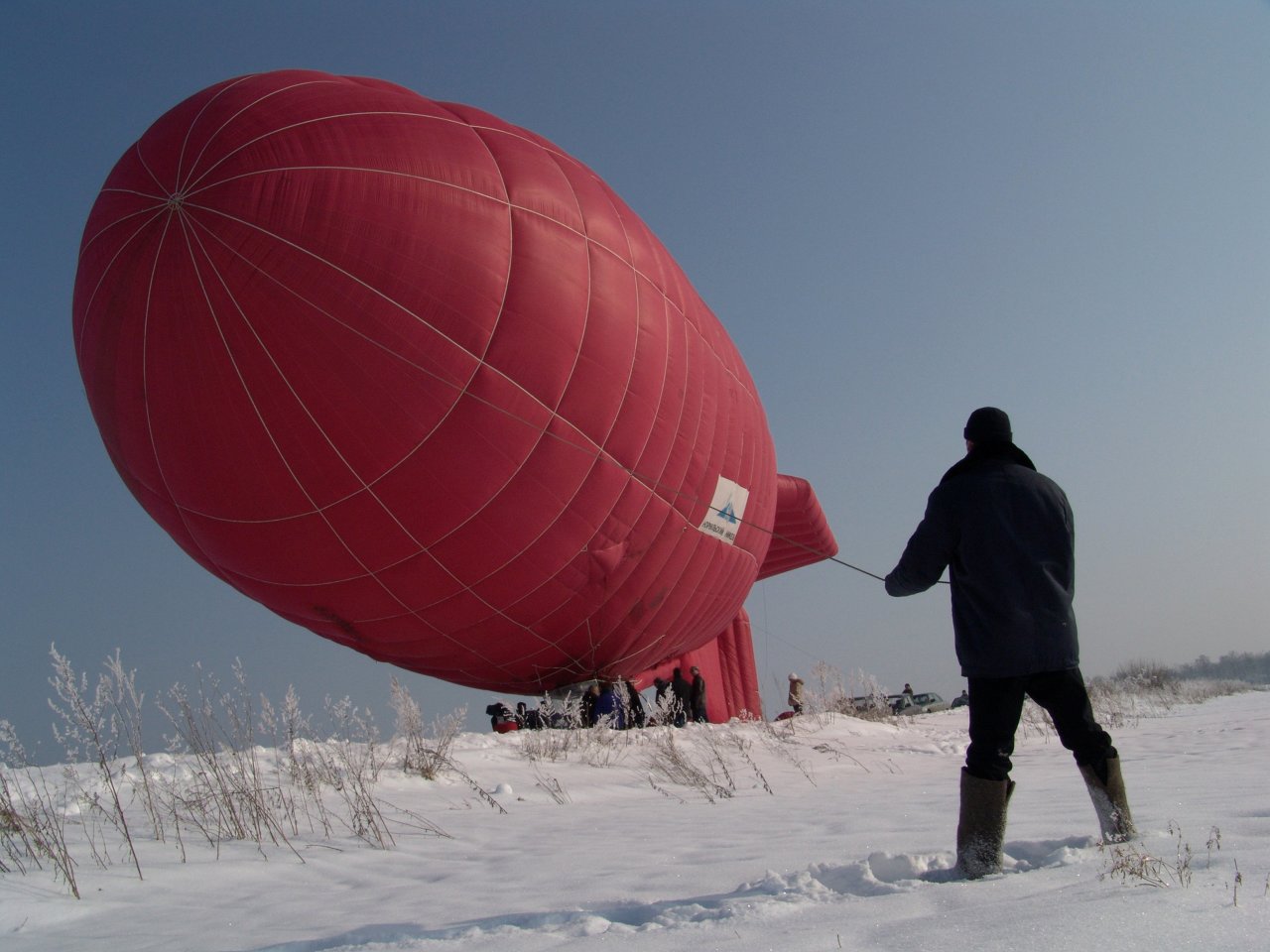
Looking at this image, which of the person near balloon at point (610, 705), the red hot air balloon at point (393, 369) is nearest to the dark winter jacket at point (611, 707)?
the person near balloon at point (610, 705)

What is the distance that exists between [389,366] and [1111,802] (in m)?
5.43

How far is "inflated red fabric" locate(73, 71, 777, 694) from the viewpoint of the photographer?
252 inches

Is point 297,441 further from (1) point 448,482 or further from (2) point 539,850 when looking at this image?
(2) point 539,850

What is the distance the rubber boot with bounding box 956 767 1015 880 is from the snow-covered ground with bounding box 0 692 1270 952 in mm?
68

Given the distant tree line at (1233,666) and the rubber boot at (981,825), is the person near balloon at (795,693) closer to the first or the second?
the rubber boot at (981,825)

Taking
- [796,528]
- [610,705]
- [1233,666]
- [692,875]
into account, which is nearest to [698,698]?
[610,705]

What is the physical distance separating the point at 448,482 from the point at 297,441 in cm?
118

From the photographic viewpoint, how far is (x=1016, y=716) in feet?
9.20

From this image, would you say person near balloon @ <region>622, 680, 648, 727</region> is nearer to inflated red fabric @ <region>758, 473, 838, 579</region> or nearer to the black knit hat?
inflated red fabric @ <region>758, 473, 838, 579</region>

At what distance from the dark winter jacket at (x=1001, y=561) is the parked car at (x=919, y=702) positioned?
2251 centimetres

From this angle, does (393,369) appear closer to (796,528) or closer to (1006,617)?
(1006,617)

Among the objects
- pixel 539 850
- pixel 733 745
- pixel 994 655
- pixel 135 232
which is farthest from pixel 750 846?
pixel 135 232

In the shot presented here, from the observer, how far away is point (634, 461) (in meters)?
8.39

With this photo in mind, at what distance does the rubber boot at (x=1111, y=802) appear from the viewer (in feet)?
8.67
